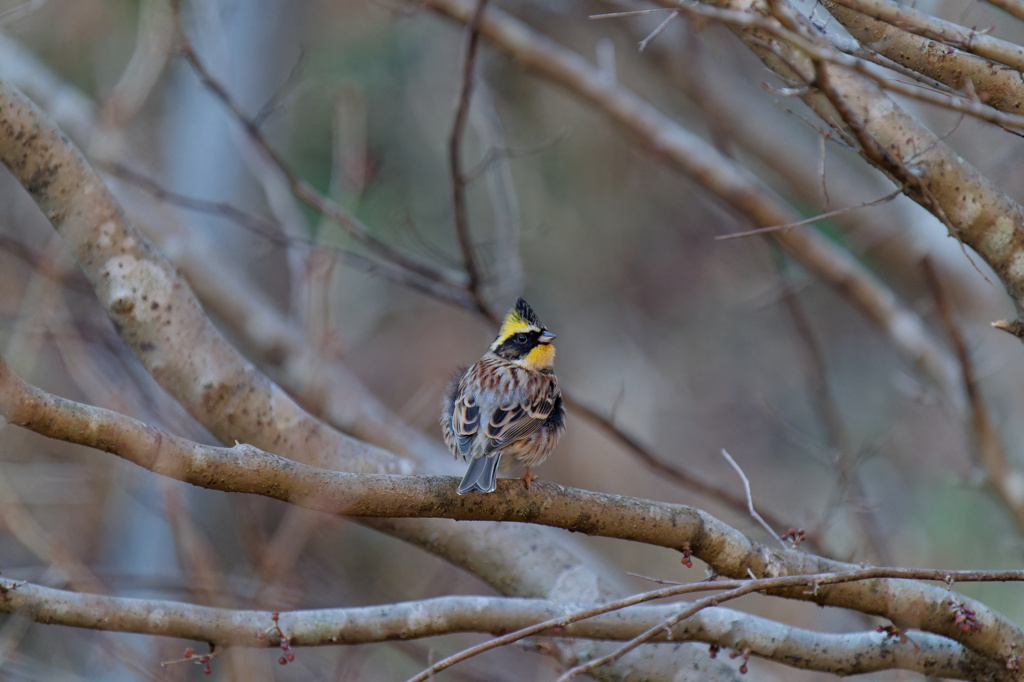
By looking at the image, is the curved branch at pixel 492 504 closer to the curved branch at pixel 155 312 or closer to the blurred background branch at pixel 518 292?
the blurred background branch at pixel 518 292

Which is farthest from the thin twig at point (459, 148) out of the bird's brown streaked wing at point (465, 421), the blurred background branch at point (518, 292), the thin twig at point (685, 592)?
the thin twig at point (685, 592)

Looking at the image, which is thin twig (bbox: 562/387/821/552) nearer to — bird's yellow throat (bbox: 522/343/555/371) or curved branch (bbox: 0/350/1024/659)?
bird's yellow throat (bbox: 522/343/555/371)

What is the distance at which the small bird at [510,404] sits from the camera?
4445 mm

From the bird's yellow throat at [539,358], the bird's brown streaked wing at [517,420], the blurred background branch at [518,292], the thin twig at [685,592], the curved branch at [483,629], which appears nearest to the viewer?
the thin twig at [685,592]

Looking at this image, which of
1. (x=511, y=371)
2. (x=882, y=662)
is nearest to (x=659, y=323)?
(x=511, y=371)

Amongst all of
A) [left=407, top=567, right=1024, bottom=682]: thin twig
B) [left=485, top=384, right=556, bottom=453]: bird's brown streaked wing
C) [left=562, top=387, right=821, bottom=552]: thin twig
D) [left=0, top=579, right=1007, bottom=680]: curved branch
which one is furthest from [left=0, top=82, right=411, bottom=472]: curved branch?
[left=407, top=567, right=1024, bottom=682]: thin twig

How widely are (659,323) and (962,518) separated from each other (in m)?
6.56

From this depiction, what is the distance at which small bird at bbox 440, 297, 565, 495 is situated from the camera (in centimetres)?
445

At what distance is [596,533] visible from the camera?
11.9 feet

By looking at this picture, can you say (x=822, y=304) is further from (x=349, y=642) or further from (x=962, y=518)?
(x=349, y=642)

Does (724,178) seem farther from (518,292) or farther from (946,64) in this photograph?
(518,292)

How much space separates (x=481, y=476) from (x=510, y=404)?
0.99 m

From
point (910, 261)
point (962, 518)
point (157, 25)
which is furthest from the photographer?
point (962, 518)

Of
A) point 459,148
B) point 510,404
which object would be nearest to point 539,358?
point 510,404
